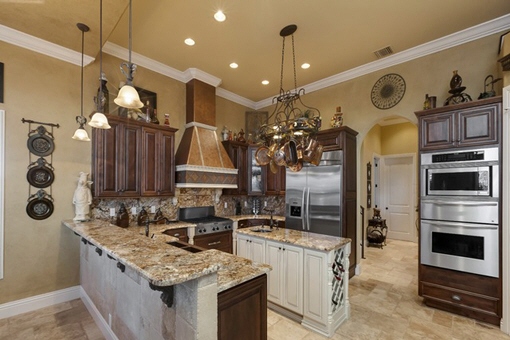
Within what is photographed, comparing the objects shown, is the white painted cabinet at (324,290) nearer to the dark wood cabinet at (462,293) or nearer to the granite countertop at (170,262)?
the granite countertop at (170,262)

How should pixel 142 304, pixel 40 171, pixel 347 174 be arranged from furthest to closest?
1. pixel 347 174
2. pixel 40 171
3. pixel 142 304

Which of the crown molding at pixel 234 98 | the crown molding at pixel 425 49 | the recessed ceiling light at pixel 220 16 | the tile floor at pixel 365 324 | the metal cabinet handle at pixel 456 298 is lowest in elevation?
the tile floor at pixel 365 324

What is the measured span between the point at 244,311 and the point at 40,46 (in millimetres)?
3911

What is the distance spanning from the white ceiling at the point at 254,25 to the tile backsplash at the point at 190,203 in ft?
7.15

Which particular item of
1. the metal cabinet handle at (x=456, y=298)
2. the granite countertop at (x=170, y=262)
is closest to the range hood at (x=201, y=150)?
the granite countertop at (x=170, y=262)

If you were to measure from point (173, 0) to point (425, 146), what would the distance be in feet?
11.9

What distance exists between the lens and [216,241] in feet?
13.3

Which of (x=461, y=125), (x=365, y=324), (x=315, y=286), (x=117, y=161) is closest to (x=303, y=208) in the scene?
(x=315, y=286)

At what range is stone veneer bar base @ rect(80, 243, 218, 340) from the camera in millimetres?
1154

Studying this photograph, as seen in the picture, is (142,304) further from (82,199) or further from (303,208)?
(303,208)

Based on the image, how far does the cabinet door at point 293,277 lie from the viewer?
2.60 m

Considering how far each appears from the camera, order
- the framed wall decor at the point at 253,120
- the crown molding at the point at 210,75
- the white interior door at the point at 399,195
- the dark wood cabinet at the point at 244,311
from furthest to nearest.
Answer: the white interior door at the point at 399,195 < the framed wall decor at the point at 253,120 < the crown molding at the point at 210,75 < the dark wood cabinet at the point at 244,311

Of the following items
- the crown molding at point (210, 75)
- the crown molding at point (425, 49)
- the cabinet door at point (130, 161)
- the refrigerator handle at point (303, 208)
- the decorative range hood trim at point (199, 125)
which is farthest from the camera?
the decorative range hood trim at point (199, 125)

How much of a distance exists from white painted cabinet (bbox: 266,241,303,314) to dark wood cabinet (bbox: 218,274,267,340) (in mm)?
1050
